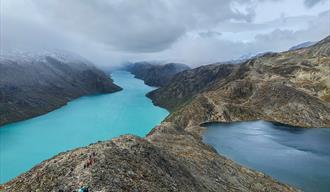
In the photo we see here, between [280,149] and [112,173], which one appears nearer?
[112,173]

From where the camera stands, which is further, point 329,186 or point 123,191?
point 329,186

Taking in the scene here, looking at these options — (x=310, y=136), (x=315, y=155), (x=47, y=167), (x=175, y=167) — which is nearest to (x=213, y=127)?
(x=310, y=136)

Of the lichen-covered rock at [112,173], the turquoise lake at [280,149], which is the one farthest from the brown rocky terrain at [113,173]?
the turquoise lake at [280,149]

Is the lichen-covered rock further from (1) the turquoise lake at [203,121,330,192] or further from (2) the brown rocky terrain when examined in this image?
(1) the turquoise lake at [203,121,330,192]

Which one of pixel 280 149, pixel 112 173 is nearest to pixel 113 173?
pixel 112 173

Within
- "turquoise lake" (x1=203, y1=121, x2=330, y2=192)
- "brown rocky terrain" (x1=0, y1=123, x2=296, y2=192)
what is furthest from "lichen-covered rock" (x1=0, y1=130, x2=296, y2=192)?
"turquoise lake" (x1=203, y1=121, x2=330, y2=192)

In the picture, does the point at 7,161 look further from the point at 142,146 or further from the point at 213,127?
the point at 142,146

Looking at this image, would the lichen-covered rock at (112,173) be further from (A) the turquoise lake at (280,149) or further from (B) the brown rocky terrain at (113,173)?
(A) the turquoise lake at (280,149)

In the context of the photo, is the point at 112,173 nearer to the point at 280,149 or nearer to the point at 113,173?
the point at 113,173
